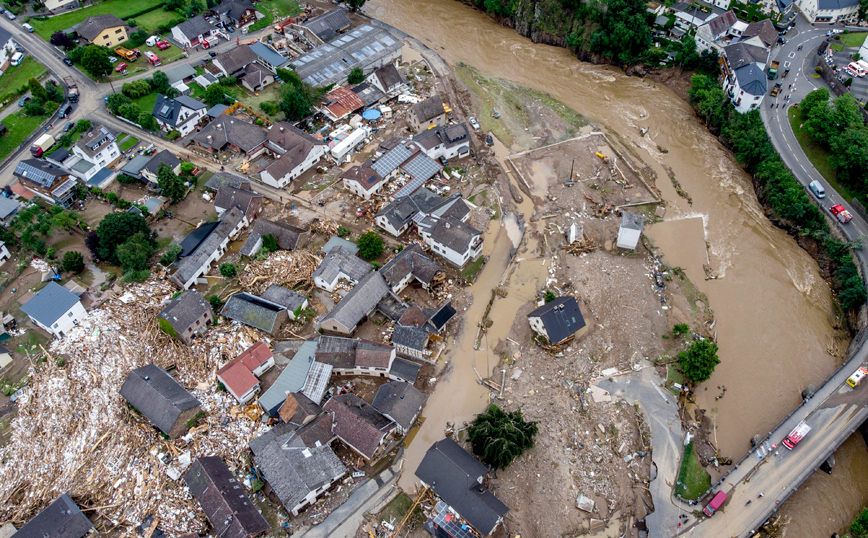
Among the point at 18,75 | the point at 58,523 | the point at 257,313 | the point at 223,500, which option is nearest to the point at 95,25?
the point at 18,75

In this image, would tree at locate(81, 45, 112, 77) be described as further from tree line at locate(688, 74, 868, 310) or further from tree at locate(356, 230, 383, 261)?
tree line at locate(688, 74, 868, 310)

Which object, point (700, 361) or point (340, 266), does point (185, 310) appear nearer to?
point (340, 266)

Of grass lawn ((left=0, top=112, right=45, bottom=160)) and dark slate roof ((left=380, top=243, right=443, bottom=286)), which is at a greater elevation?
dark slate roof ((left=380, top=243, right=443, bottom=286))

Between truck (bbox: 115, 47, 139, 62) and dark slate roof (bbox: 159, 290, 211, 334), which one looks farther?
truck (bbox: 115, 47, 139, 62)

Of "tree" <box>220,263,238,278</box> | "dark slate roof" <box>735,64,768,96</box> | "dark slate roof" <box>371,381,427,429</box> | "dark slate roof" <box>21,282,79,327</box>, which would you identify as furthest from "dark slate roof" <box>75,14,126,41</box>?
"dark slate roof" <box>735,64,768,96</box>

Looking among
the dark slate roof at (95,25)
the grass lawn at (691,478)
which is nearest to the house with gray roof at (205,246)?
the dark slate roof at (95,25)

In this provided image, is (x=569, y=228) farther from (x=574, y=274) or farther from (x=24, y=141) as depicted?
(x=24, y=141)

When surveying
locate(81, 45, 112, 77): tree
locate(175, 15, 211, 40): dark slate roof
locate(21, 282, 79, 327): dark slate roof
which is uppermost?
locate(175, 15, 211, 40): dark slate roof
